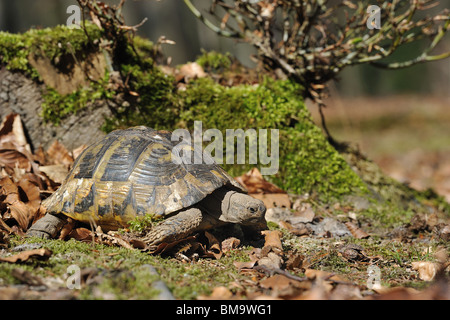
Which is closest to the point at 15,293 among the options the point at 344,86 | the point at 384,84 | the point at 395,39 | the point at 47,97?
the point at 47,97

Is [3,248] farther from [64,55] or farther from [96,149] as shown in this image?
[64,55]

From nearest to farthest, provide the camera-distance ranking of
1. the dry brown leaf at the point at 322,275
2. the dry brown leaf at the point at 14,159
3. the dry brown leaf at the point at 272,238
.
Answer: the dry brown leaf at the point at 322,275, the dry brown leaf at the point at 272,238, the dry brown leaf at the point at 14,159

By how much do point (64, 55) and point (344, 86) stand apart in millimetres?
32160

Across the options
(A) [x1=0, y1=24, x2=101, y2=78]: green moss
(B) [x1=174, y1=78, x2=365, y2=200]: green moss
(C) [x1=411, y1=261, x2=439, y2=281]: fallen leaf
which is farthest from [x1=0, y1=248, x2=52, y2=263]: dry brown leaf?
(A) [x1=0, y1=24, x2=101, y2=78]: green moss

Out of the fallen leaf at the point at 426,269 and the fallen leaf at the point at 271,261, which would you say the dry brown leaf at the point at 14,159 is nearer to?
the fallen leaf at the point at 271,261

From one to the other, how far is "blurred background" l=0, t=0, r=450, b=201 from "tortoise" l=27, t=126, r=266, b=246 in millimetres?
2645

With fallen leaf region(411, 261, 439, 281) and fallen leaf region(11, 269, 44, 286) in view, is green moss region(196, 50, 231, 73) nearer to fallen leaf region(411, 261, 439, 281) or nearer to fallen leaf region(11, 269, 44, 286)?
fallen leaf region(411, 261, 439, 281)

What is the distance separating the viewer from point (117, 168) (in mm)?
3764

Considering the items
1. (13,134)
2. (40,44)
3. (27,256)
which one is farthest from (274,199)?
(40,44)

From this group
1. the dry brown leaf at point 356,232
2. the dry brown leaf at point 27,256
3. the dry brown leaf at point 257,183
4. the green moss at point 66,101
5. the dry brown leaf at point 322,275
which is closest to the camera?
the dry brown leaf at point 27,256

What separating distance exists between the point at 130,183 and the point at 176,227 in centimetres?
63

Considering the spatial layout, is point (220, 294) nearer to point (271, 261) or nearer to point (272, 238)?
point (271, 261)

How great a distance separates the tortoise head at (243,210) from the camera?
12.4 feet

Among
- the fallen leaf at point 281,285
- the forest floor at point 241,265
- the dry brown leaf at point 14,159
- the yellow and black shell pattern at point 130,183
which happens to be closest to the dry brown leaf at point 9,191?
the forest floor at point 241,265
